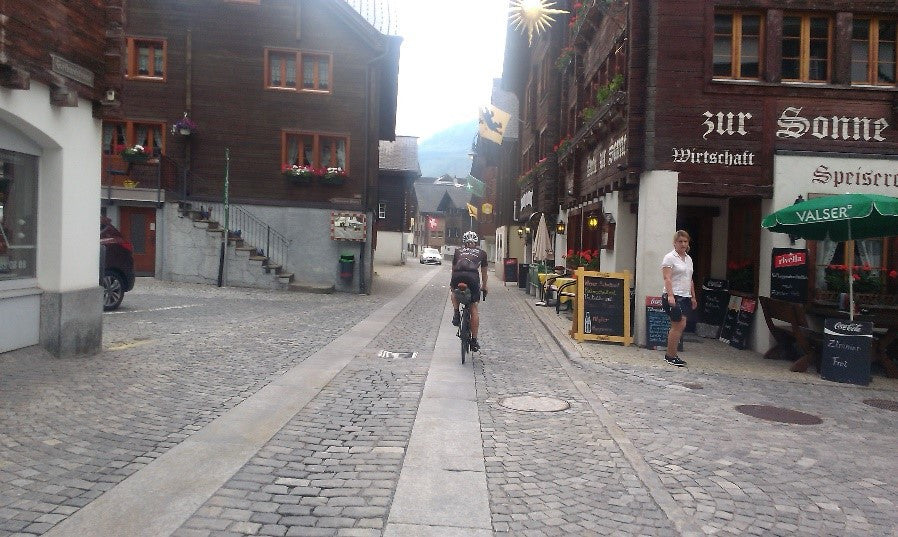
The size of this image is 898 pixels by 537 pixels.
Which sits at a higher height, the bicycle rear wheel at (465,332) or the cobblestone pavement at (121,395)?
the bicycle rear wheel at (465,332)

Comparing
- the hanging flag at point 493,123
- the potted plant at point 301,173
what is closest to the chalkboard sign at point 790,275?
the potted plant at point 301,173

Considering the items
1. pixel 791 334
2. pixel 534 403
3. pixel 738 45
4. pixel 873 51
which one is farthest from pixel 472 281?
pixel 873 51

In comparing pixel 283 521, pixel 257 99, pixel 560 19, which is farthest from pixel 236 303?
pixel 560 19

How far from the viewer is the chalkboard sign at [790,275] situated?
1104 cm

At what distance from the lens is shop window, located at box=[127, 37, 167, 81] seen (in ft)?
78.0

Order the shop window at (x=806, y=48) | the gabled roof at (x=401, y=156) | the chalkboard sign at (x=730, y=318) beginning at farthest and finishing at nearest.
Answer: the gabled roof at (x=401, y=156)
the chalkboard sign at (x=730, y=318)
the shop window at (x=806, y=48)

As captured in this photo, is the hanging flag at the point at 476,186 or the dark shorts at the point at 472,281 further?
the hanging flag at the point at 476,186

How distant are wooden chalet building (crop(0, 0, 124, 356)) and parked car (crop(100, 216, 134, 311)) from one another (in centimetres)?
516

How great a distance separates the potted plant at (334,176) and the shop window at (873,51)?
50.3 ft

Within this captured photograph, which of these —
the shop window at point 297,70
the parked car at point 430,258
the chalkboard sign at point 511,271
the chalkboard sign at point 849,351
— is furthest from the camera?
the parked car at point 430,258

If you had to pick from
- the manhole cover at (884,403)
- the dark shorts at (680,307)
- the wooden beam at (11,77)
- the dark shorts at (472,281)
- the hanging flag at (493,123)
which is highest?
the hanging flag at (493,123)

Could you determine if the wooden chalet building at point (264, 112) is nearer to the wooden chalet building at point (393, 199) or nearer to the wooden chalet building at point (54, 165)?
the wooden chalet building at point (54, 165)

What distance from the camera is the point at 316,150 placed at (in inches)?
947

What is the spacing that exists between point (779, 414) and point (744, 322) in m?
5.38
